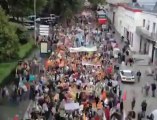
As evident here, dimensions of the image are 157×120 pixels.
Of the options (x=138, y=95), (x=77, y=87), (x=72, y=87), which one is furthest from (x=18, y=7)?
(x=77, y=87)

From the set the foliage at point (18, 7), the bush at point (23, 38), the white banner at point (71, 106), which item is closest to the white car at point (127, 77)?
the bush at point (23, 38)

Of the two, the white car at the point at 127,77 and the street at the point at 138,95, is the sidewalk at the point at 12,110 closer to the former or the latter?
the street at the point at 138,95

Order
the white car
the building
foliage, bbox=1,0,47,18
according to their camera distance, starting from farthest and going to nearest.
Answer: the building → foliage, bbox=1,0,47,18 → the white car

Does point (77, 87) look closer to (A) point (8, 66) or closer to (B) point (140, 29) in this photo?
(A) point (8, 66)

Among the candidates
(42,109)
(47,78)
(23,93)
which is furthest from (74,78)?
Result: (42,109)

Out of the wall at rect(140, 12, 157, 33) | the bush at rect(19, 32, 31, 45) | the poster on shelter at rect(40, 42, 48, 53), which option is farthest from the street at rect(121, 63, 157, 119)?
the bush at rect(19, 32, 31, 45)

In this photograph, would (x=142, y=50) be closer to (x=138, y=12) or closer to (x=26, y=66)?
(x=138, y=12)

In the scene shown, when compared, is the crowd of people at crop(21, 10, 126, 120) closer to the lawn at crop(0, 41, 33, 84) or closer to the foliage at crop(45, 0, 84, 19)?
the lawn at crop(0, 41, 33, 84)

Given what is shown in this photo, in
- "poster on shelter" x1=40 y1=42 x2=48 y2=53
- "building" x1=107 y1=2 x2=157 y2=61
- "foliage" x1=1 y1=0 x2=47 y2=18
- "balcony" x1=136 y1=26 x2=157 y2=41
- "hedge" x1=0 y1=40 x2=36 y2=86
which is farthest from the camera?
"building" x1=107 y1=2 x2=157 y2=61
